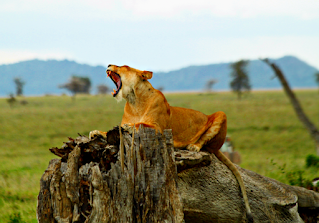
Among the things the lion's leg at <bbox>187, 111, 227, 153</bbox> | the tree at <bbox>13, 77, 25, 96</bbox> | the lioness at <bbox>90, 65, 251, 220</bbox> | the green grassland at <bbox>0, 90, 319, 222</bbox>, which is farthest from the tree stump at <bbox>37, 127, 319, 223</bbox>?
the tree at <bbox>13, 77, 25, 96</bbox>

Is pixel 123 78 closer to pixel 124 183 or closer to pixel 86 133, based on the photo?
pixel 124 183

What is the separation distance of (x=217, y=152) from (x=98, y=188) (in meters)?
2.47

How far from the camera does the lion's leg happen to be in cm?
550

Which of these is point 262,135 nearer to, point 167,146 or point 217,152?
point 217,152

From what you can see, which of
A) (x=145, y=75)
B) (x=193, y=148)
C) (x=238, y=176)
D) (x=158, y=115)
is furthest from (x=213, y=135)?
(x=145, y=75)

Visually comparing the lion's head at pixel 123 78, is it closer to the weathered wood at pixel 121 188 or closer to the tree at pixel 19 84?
the weathered wood at pixel 121 188

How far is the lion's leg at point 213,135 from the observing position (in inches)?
217

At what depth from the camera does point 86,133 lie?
24484mm

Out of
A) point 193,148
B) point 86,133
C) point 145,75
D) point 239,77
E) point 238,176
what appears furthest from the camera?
point 239,77

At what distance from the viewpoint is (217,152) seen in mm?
5938

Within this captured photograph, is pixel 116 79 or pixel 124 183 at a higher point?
pixel 116 79

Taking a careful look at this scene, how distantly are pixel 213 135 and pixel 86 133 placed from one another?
1990cm

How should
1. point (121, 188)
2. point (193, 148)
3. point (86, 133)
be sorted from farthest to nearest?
point (86, 133) < point (193, 148) < point (121, 188)

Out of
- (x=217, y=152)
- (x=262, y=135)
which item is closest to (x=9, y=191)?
(x=217, y=152)
